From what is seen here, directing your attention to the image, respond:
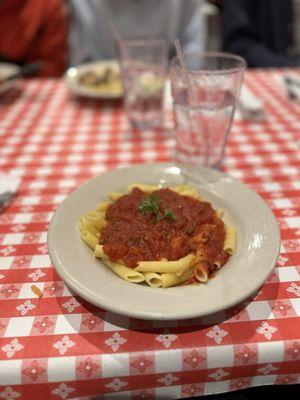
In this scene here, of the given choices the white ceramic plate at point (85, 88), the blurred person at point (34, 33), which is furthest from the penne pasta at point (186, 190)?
the blurred person at point (34, 33)

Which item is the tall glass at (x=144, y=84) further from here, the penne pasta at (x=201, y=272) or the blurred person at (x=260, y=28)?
the blurred person at (x=260, y=28)

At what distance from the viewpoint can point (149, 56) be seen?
4.78 feet

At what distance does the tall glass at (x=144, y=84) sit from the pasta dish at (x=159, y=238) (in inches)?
25.5

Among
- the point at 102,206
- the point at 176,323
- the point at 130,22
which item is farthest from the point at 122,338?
the point at 130,22

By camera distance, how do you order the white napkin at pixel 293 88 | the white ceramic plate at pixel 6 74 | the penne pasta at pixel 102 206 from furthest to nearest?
the white ceramic plate at pixel 6 74, the white napkin at pixel 293 88, the penne pasta at pixel 102 206

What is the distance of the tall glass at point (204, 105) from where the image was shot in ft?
3.51

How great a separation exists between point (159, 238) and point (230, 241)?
0.13 meters

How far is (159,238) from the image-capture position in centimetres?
75

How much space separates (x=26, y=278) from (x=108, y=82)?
3.56 feet

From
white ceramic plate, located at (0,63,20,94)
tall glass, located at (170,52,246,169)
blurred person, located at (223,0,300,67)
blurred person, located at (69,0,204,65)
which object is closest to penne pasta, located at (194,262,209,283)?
tall glass, located at (170,52,246,169)

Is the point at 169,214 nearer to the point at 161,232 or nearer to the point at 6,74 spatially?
the point at 161,232

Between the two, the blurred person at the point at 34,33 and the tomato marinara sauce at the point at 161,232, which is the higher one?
the blurred person at the point at 34,33

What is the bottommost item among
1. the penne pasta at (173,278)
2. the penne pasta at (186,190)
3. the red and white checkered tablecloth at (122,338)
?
the red and white checkered tablecloth at (122,338)

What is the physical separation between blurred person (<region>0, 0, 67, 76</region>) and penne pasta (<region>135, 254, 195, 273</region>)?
91.1 inches
